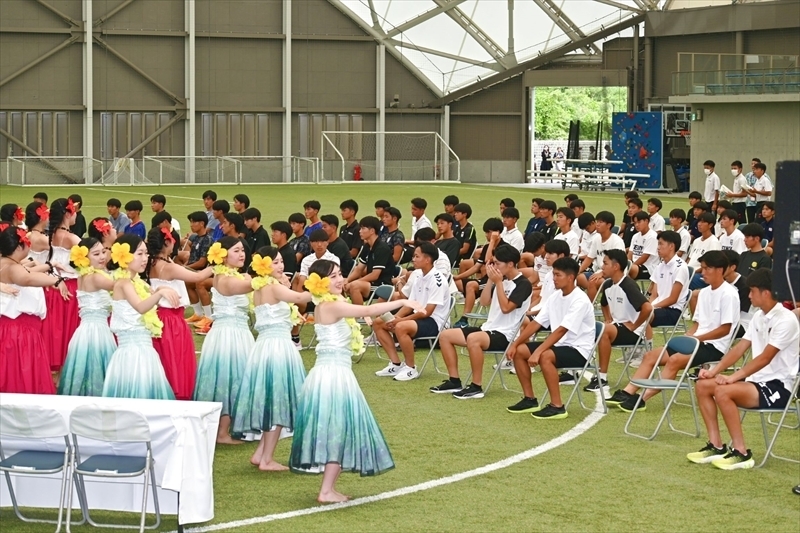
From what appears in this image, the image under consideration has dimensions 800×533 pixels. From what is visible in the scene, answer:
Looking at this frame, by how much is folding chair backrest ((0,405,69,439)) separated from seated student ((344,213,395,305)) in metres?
8.39

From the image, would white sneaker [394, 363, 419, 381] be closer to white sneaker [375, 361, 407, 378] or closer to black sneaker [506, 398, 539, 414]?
white sneaker [375, 361, 407, 378]

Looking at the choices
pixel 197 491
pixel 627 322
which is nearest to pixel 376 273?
pixel 627 322

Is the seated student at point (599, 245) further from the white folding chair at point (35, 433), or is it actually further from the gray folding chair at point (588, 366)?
the white folding chair at point (35, 433)

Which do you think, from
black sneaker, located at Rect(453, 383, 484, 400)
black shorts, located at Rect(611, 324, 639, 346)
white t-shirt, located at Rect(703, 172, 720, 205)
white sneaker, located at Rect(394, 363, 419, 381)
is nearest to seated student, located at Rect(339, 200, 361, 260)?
white sneaker, located at Rect(394, 363, 419, 381)

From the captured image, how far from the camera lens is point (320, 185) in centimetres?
4738

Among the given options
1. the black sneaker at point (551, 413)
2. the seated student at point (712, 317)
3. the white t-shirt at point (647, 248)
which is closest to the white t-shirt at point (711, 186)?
the white t-shirt at point (647, 248)

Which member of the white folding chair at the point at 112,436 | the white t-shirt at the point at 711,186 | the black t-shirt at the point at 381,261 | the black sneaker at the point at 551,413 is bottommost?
the black sneaker at the point at 551,413

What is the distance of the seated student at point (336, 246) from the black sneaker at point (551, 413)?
4985 millimetres

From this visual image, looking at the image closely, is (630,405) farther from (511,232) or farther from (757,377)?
(511,232)

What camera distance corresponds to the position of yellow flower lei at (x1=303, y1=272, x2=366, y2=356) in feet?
28.1

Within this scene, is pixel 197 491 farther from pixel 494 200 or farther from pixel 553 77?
pixel 553 77

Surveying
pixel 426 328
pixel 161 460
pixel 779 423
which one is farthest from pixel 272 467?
pixel 426 328

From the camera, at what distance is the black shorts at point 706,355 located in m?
11.0

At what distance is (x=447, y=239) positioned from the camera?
16.5 metres
